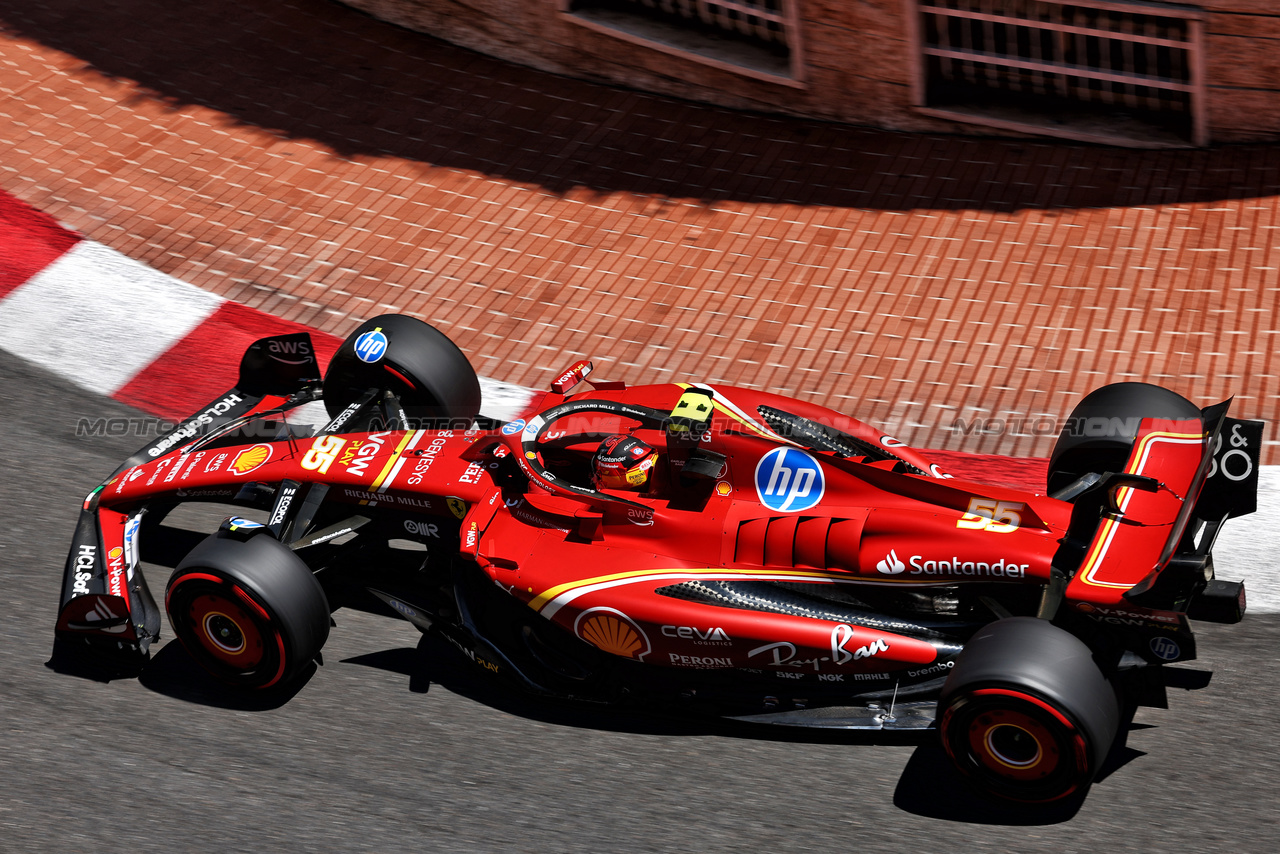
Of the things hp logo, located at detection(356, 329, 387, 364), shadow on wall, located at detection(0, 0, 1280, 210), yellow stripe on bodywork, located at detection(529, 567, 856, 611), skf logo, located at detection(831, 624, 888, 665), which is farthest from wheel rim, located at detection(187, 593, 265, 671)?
shadow on wall, located at detection(0, 0, 1280, 210)

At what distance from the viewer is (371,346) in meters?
6.21

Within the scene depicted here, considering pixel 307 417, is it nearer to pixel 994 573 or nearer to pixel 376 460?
pixel 376 460

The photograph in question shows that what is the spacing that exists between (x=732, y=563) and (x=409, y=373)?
7.07ft

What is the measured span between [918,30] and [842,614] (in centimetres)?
565

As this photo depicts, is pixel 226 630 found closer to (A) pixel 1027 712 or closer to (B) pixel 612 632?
(B) pixel 612 632

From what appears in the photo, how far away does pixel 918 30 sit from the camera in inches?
349

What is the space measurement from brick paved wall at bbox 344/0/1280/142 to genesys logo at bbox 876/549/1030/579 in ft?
17.8

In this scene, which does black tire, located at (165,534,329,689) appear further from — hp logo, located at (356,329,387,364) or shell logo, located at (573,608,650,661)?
hp logo, located at (356,329,387,364)

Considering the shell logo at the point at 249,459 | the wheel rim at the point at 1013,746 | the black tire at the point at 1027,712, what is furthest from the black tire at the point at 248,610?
the wheel rim at the point at 1013,746

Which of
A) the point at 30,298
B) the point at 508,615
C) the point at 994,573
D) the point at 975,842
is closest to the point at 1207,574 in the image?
the point at 994,573

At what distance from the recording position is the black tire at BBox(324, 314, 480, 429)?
620cm

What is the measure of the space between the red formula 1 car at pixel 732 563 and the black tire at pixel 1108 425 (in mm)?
12

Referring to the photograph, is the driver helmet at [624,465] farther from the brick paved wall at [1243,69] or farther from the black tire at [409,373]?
the brick paved wall at [1243,69]

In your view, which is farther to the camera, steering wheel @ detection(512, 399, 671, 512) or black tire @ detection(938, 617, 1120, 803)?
steering wheel @ detection(512, 399, 671, 512)
